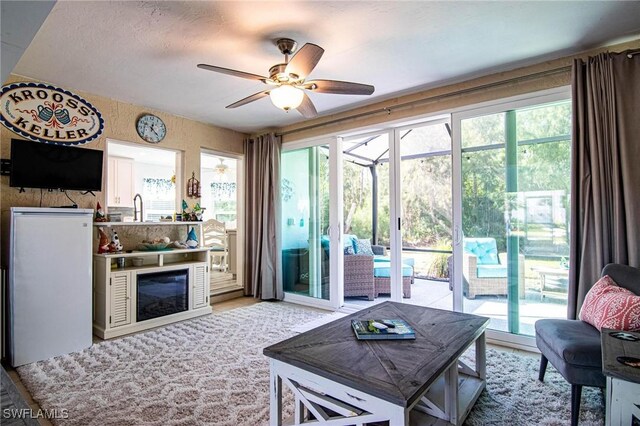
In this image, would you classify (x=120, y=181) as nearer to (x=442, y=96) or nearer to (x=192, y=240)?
(x=192, y=240)

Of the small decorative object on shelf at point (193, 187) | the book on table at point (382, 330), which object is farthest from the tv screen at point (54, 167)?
the book on table at point (382, 330)

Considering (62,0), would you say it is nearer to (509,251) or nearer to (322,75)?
(322,75)

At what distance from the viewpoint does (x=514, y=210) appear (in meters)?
3.04

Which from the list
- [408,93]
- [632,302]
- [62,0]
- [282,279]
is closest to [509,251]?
[632,302]

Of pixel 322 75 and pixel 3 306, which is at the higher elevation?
pixel 322 75

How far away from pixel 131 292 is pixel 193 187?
1.59m

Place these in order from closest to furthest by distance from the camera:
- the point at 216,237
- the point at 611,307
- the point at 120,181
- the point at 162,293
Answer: the point at 611,307 < the point at 162,293 < the point at 216,237 < the point at 120,181

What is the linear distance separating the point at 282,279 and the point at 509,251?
3001 millimetres

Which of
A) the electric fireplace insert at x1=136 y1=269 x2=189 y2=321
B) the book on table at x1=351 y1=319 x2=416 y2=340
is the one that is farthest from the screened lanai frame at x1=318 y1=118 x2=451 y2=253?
the book on table at x1=351 y1=319 x2=416 y2=340

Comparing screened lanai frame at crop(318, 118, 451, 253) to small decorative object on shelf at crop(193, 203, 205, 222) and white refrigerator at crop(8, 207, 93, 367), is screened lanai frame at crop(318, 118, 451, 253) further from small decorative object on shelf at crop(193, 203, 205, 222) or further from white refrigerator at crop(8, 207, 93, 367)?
white refrigerator at crop(8, 207, 93, 367)

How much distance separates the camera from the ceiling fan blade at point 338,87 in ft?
7.79

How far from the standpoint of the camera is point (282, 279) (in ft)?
15.7

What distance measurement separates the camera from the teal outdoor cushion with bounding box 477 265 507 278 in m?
3.11

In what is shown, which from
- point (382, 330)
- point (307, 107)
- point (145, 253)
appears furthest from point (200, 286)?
point (382, 330)
